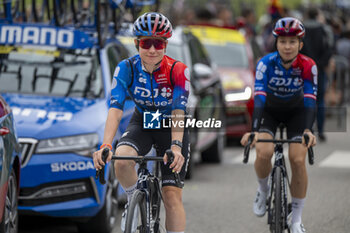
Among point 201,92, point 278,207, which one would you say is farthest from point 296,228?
point 201,92

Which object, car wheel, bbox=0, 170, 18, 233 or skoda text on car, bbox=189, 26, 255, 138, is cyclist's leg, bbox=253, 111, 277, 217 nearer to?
car wheel, bbox=0, 170, 18, 233

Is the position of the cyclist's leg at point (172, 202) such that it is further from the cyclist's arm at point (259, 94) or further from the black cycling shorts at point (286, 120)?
the black cycling shorts at point (286, 120)

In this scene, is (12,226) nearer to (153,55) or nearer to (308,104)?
(153,55)


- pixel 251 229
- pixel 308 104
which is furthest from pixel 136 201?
pixel 251 229

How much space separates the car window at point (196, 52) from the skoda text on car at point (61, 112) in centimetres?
335

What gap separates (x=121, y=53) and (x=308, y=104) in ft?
9.45

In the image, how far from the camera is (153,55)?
19.1ft

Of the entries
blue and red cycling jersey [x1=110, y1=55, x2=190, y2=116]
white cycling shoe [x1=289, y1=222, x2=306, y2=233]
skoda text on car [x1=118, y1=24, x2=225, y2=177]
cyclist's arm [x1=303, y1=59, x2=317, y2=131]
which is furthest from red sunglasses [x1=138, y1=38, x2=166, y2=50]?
skoda text on car [x1=118, y1=24, x2=225, y2=177]

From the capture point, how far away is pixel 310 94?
23.1 feet

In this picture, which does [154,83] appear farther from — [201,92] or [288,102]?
[201,92]

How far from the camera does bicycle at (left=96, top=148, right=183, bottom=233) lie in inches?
212

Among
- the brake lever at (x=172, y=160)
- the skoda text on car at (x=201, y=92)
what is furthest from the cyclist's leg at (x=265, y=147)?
the skoda text on car at (x=201, y=92)

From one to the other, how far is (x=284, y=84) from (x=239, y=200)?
293 cm

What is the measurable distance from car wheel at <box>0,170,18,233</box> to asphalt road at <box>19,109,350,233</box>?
4.72 ft
